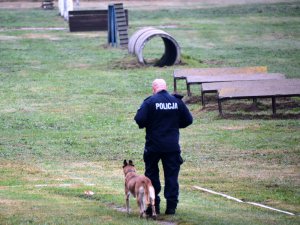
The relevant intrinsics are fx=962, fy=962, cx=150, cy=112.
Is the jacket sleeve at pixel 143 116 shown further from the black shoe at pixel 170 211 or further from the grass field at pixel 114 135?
the grass field at pixel 114 135

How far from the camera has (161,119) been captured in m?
12.5

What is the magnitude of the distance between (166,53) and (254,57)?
12.5 feet

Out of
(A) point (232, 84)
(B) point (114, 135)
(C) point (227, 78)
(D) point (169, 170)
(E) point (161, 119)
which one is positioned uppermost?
(E) point (161, 119)

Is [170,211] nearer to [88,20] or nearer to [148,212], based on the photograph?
[148,212]

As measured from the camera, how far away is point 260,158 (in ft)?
62.0

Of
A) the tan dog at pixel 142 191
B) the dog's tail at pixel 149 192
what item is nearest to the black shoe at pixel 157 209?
the tan dog at pixel 142 191

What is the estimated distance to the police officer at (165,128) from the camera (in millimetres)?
12438

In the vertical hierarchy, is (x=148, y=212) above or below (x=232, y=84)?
above

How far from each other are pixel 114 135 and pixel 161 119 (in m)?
9.79

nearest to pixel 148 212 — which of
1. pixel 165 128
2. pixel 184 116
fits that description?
pixel 165 128

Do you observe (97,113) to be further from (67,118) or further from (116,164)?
(116,164)

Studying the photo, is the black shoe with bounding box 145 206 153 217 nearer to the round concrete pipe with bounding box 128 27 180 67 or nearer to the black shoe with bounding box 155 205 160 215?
the black shoe with bounding box 155 205 160 215

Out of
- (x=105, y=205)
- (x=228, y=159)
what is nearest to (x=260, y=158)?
(x=228, y=159)

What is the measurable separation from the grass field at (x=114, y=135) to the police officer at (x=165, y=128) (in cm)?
45
